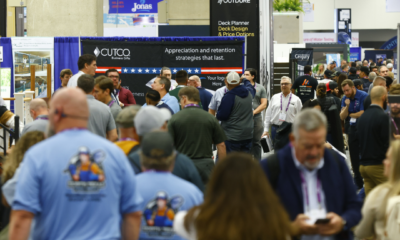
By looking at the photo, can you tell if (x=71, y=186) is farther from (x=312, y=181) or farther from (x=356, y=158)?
(x=356, y=158)

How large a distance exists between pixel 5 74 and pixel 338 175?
10.3m

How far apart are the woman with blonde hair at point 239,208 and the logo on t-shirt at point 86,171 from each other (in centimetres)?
57

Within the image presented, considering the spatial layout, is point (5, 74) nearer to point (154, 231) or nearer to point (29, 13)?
point (29, 13)

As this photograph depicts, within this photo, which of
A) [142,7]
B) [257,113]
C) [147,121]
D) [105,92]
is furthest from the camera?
[142,7]

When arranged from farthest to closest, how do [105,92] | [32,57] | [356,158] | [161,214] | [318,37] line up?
[318,37], [32,57], [356,158], [105,92], [161,214]

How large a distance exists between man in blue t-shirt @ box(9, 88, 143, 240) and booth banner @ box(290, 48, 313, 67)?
54.5ft

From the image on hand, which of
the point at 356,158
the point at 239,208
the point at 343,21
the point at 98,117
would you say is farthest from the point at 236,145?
the point at 343,21

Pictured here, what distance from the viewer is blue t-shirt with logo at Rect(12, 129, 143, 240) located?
2381mm

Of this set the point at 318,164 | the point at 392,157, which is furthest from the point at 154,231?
the point at 392,157

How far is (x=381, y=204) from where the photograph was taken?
325 centimetres

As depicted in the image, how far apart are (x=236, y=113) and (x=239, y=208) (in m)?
5.41

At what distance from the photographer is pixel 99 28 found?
44.5 ft

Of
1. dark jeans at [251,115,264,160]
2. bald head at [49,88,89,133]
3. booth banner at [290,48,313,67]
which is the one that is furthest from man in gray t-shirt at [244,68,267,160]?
booth banner at [290,48,313,67]

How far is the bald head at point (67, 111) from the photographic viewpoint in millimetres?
2539
